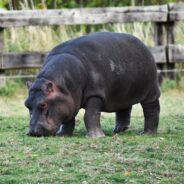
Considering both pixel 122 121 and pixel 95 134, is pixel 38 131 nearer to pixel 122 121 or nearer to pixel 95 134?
pixel 95 134

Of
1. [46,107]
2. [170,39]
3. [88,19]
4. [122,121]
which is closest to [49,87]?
[46,107]

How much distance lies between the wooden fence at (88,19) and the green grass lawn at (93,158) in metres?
4.78

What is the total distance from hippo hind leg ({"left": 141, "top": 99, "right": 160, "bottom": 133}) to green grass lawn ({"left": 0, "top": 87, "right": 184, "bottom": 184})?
0.11 metres

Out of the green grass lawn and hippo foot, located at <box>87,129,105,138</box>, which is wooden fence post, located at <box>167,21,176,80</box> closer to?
the green grass lawn

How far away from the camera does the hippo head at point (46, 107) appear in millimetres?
7176

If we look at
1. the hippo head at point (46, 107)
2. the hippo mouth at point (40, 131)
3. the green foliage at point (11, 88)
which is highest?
the hippo head at point (46, 107)

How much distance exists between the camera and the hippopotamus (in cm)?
722

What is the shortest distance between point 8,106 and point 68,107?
4515 mm

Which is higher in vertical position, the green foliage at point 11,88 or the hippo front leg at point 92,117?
the hippo front leg at point 92,117

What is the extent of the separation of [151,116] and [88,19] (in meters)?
5.39

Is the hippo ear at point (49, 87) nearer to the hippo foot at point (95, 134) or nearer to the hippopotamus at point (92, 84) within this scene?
the hippopotamus at point (92, 84)

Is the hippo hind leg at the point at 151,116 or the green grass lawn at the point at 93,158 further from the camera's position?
the hippo hind leg at the point at 151,116

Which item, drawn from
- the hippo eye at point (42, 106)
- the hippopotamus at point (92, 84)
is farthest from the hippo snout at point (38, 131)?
the hippo eye at point (42, 106)

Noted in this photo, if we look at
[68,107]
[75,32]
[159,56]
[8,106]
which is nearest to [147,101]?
[68,107]
